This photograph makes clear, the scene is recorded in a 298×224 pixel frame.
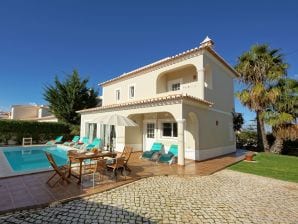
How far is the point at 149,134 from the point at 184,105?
701 cm

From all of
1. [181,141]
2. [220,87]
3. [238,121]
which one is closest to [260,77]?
[220,87]

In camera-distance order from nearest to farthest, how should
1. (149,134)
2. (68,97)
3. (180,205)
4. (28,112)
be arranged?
1. (180,205)
2. (149,134)
3. (68,97)
4. (28,112)

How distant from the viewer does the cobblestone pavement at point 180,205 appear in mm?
5219

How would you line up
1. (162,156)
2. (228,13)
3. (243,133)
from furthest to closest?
(243,133)
(228,13)
(162,156)

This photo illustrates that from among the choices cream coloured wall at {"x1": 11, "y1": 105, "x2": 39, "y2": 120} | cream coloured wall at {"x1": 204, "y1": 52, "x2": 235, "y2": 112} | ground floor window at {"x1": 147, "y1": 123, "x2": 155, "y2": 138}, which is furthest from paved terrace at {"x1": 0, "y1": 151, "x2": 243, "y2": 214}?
cream coloured wall at {"x1": 11, "y1": 105, "x2": 39, "y2": 120}

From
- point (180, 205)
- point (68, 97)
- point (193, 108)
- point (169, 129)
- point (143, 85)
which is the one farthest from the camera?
point (68, 97)

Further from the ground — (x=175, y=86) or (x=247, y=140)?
(x=175, y=86)

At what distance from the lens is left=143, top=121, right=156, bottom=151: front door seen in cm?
1791

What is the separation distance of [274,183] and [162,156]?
6.66 metres

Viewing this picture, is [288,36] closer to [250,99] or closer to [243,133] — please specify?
[250,99]

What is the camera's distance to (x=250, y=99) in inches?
773

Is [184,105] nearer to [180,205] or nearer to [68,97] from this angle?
[180,205]

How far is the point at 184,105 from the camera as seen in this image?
12273 millimetres

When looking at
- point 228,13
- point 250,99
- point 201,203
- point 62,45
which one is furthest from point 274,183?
point 62,45
